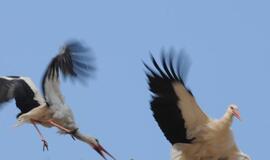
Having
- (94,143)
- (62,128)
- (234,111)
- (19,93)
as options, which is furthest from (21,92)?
(234,111)

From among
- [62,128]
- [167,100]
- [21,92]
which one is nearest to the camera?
[167,100]

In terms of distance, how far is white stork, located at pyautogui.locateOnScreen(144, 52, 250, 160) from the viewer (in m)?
13.9

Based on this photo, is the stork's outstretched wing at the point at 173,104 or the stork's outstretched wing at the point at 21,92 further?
the stork's outstretched wing at the point at 21,92

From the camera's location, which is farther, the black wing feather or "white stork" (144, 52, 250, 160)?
the black wing feather

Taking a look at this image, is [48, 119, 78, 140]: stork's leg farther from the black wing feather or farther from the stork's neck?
the stork's neck

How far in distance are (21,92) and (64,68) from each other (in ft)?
3.50

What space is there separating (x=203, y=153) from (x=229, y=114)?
670 mm

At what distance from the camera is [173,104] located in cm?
1420

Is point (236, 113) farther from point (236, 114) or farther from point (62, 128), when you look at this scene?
point (62, 128)

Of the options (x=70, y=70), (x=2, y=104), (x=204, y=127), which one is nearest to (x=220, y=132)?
(x=204, y=127)

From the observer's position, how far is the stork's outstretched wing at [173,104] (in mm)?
13867

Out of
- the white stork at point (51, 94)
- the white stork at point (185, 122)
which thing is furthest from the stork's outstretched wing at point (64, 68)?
the white stork at point (185, 122)

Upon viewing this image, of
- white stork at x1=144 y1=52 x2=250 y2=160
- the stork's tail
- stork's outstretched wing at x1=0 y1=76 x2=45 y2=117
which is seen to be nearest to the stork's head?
white stork at x1=144 y1=52 x2=250 y2=160

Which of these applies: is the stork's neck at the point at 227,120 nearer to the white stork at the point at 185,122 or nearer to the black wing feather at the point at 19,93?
the white stork at the point at 185,122
